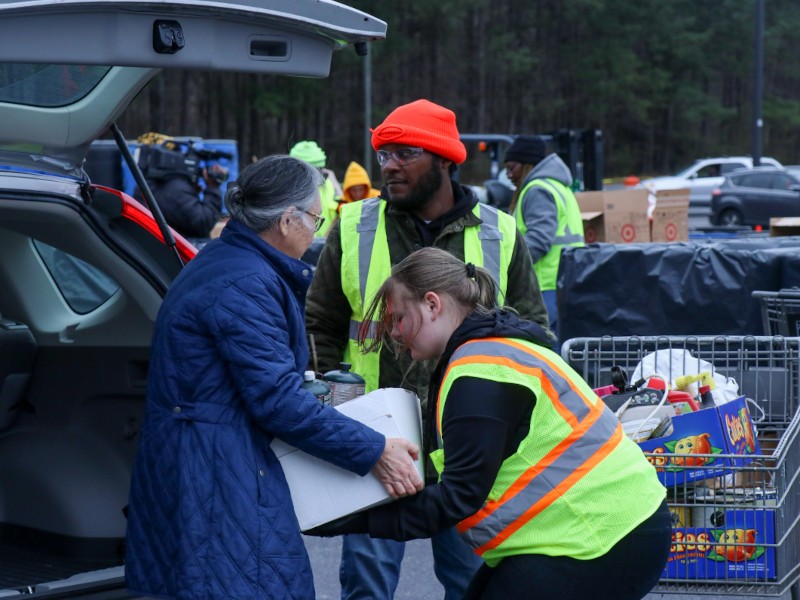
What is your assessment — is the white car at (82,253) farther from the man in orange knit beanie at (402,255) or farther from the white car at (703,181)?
the white car at (703,181)

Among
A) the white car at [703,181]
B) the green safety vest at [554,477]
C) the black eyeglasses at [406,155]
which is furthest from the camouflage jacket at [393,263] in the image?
the white car at [703,181]

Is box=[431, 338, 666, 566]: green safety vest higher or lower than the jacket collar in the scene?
lower

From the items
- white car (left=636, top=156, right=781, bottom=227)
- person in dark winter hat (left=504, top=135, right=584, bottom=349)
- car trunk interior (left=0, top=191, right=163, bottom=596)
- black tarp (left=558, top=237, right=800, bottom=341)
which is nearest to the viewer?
car trunk interior (left=0, top=191, right=163, bottom=596)

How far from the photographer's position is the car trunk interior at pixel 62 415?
13.9 feet

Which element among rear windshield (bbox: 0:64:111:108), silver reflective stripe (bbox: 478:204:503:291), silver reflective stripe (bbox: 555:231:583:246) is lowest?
silver reflective stripe (bbox: 555:231:583:246)

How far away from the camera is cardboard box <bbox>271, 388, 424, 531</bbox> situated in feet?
9.85

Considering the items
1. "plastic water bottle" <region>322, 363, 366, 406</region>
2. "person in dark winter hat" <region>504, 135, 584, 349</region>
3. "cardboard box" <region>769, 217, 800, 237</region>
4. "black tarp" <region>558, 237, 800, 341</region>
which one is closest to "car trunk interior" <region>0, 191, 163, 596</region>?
"plastic water bottle" <region>322, 363, 366, 406</region>

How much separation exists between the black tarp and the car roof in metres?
4.81

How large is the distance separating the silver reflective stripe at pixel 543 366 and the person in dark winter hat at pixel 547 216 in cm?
546

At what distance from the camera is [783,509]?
352cm

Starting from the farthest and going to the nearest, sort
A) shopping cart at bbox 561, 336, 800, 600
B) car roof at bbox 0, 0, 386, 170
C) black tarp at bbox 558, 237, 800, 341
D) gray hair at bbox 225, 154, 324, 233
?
1. black tarp at bbox 558, 237, 800, 341
2. shopping cart at bbox 561, 336, 800, 600
3. gray hair at bbox 225, 154, 324, 233
4. car roof at bbox 0, 0, 386, 170

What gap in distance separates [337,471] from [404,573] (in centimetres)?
294

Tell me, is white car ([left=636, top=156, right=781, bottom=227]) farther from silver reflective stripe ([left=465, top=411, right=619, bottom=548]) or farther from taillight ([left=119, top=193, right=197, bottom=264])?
silver reflective stripe ([left=465, top=411, right=619, bottom=548])

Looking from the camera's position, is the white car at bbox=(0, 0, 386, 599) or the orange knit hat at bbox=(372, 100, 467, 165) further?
the orange knit hat at bbox=(372, 100, 467, 165)
